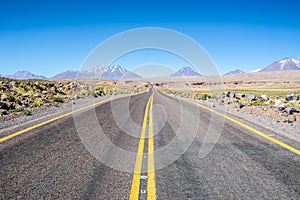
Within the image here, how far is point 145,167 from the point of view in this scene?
469cm

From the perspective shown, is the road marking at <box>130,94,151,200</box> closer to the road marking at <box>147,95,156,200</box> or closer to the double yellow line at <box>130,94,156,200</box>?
the double yellow line at <box>130,94,156,200</box>

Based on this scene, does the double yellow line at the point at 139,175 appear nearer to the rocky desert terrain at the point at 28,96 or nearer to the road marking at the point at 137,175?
the road marking at the point at 137,175

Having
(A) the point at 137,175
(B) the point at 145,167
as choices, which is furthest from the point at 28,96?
Result: (A) the point at 137,175

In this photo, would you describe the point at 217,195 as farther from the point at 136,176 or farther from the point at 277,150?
the point at 277,150

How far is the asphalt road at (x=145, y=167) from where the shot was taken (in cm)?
361

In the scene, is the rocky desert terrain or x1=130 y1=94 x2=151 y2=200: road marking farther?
the rocky desert terrain

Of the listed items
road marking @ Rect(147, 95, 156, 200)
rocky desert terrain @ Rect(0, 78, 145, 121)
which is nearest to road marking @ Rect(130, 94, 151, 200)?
road marking @ Rect(147, 95, 156, 200)

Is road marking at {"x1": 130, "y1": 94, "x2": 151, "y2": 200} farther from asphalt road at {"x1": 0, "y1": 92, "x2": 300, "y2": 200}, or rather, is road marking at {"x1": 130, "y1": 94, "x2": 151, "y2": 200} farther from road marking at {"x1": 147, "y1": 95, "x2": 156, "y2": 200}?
road marking at {"x1": 147, "y1": 95, "x2": 156, "y2": 200}

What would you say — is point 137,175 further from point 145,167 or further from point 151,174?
point 145,167

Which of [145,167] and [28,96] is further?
[28,96]

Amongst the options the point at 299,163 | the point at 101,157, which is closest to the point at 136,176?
the point at 101,157

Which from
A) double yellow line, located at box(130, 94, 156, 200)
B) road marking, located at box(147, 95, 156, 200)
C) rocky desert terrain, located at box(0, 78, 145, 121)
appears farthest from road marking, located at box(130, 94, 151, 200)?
rocky desert terrain, located at box(0, 78, 145, 121)

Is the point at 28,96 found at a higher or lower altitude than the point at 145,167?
lower

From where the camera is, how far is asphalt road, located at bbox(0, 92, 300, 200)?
11.8 ft
